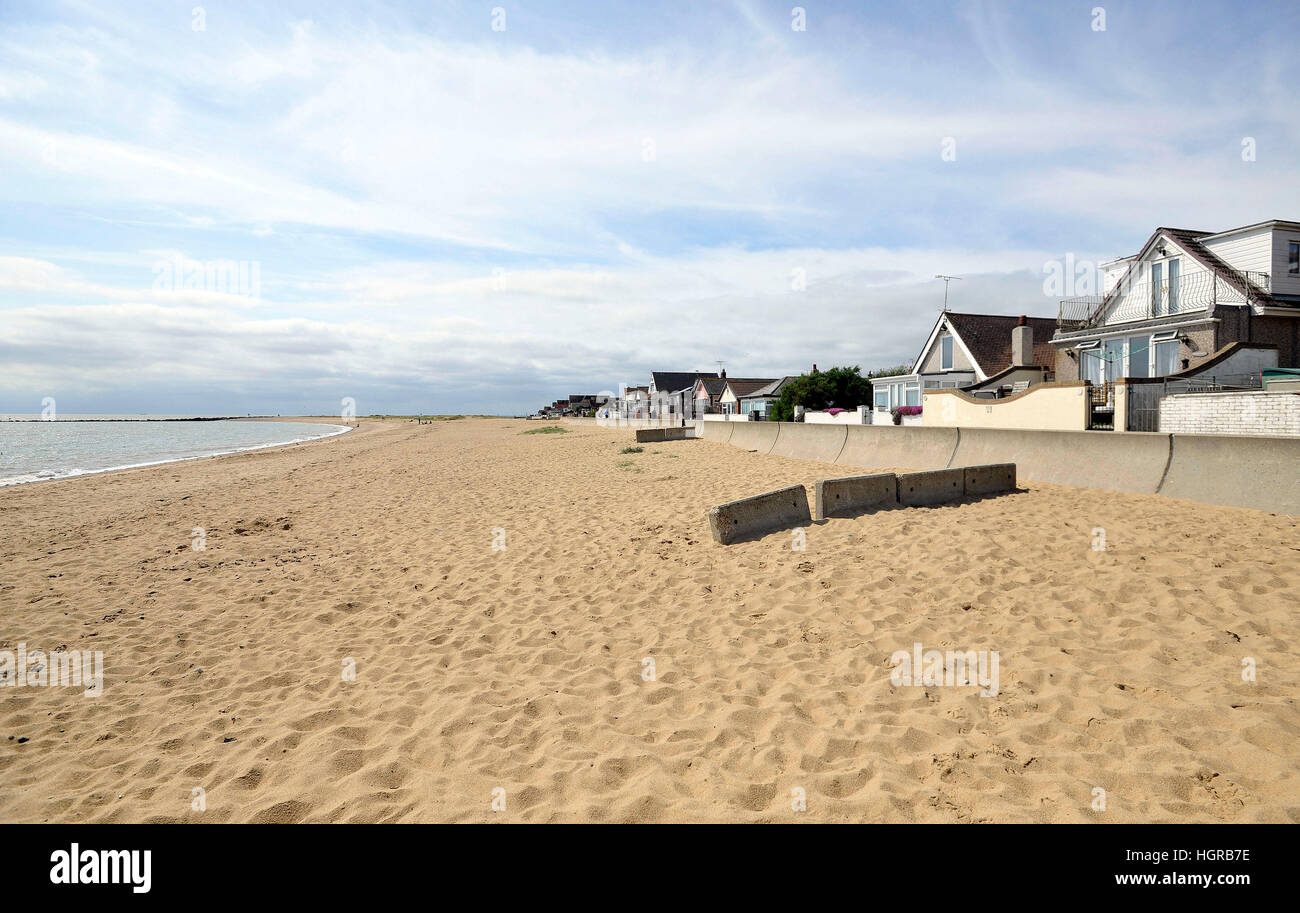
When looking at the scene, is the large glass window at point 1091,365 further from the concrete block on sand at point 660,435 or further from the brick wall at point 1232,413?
the concrete block on sand at point 660,435

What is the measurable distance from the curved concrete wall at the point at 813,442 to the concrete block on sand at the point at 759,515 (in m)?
8.74

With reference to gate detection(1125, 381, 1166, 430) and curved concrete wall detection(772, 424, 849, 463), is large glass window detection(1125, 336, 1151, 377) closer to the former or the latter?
gate detection(1125, 381, 1166, 430)

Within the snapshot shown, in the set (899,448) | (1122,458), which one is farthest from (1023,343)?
(1122,458)

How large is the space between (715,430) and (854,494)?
20473mm

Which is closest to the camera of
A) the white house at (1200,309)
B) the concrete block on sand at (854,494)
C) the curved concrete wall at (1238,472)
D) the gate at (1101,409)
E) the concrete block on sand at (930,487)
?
the curved concrete wall at (1238,472)

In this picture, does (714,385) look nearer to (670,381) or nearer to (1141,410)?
(670,381)

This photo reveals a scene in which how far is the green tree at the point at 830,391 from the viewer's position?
4931 centimetres

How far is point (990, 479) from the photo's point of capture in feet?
34.9

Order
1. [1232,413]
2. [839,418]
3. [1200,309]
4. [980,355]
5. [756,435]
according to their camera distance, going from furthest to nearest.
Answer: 1. [839,418]
2. [980,355]
3. [756,435]
4. [1200,309]
5. [1232,413]

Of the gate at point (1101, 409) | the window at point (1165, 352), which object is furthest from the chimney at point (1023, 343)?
the gate at point (1101, 409)

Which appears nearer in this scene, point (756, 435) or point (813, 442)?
point (813, 442)
